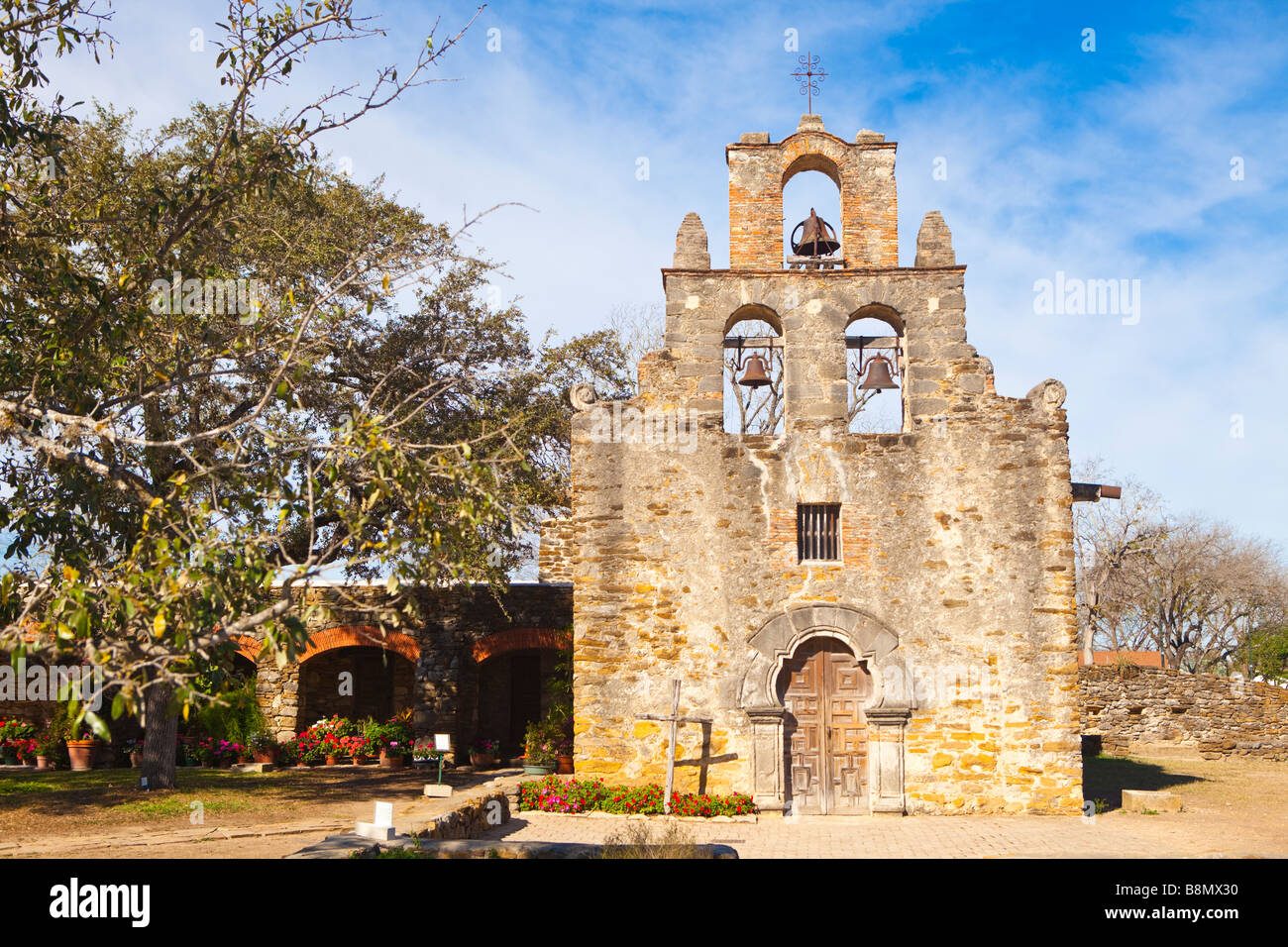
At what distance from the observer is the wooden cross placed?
12.1m

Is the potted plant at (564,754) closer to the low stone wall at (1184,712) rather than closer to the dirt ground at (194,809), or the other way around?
the dirt ground at (194,809)

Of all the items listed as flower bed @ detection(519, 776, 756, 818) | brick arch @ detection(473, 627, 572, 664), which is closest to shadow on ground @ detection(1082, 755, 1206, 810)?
flower bed @ detection(519, 776, 756, 818)

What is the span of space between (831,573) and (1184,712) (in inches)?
474

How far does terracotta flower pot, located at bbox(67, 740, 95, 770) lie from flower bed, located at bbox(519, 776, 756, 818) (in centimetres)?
874

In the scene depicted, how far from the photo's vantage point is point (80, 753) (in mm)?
16734

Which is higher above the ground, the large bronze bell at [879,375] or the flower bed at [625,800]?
the large bronze bell at [879,375]

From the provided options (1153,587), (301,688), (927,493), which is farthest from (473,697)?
(1153,587)

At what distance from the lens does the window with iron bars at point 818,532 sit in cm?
1280

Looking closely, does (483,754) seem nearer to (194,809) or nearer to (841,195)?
(194,809)

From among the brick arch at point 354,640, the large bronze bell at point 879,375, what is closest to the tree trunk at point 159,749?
the brick arch at point 354,640

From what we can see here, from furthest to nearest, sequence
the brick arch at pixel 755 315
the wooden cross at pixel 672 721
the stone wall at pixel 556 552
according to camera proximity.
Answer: the stone wall at pixel 556 552
the brick arch at pixel 755 315
the wooden cross at pixel 672 721

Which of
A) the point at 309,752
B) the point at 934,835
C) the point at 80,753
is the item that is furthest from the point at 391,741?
the point at 934,835

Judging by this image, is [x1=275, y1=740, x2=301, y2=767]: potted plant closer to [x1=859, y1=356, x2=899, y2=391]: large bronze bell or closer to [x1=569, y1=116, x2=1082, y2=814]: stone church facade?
[x1=569, y1=116, x2=1082, y2=814]: stone church facade

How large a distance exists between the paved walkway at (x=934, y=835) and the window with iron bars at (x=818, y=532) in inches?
123
